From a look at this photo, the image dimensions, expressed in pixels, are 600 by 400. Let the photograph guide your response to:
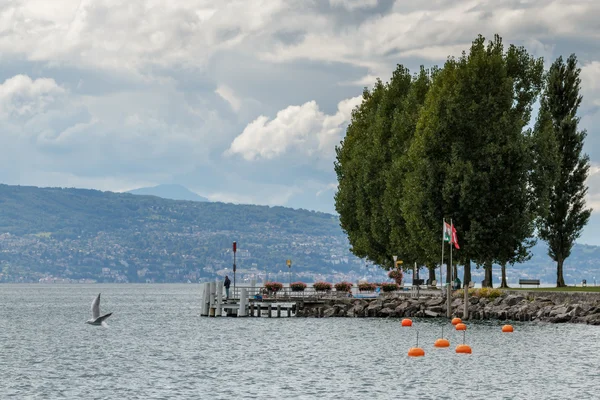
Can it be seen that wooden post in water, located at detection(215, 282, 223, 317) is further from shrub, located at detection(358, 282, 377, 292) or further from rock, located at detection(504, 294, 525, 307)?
rock, located at detection(504, 294, 525, 307)

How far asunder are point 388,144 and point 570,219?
17621mm

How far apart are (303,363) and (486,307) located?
92.4 feet

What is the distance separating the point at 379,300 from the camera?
3214 inches

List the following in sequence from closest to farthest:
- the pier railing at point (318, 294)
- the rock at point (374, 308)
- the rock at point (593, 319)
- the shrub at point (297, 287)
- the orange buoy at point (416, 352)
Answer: the orange buoy at point (416, 352), the rock at point (593, 319), the rock at point (374, 308), the pier railing at point (318, 294), the shrub at point (297, 287)

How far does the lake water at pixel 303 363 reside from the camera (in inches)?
1524

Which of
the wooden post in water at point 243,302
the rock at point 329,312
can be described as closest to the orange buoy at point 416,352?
the rock at point 329,312

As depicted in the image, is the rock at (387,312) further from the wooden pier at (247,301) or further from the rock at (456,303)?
the wooden pier at (247,301)

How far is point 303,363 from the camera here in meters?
48.6

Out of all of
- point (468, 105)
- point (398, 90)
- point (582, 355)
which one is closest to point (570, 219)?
point (468, 105)

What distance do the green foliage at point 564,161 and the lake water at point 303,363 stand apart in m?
13.9

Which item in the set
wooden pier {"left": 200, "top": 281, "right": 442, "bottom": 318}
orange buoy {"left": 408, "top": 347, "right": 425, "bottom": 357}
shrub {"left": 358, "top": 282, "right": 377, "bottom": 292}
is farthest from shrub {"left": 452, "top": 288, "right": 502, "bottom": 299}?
orange buoy {"left": 408, "top": 347, "right": 425, "bottom": 357}

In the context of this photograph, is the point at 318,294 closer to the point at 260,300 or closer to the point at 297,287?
the point at 297,287

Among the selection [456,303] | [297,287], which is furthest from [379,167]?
[456,303]

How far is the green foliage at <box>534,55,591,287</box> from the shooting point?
3123 inches
